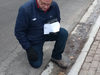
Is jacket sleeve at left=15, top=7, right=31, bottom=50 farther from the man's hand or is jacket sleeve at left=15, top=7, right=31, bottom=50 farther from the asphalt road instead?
the asphalt road

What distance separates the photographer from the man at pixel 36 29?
290 centimetres

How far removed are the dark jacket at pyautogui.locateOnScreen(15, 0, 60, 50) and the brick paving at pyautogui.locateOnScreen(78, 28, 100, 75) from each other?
3.36 feet

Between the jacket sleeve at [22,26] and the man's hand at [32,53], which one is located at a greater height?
the jacket sleeve at [22,26]

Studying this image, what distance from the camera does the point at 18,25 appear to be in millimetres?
2945

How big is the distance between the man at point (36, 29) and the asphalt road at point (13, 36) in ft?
0.97

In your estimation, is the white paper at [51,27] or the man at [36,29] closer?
the man at [36,29]

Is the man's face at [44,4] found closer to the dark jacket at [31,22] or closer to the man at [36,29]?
the man at [36,29]

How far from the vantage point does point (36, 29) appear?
3.15 meters

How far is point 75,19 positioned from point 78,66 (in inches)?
107

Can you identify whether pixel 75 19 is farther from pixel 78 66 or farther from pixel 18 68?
pixel 18 68

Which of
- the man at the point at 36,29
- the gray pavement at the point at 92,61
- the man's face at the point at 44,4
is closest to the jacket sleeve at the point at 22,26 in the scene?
the man at the point at 36,29

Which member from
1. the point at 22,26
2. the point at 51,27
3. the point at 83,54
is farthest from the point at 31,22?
the point at 83,54

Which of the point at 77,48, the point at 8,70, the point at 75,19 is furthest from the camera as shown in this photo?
the point at 75,19

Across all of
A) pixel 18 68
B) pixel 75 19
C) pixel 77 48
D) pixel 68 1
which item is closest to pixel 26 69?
pixel 18 68
